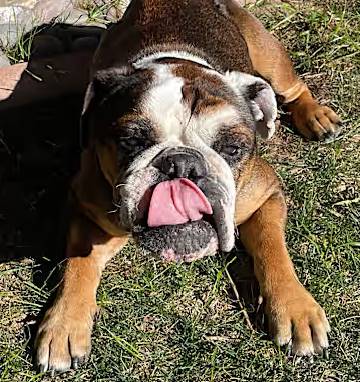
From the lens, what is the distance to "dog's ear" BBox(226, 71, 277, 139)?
4336 millimetres

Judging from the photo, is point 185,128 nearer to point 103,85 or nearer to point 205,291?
point 103,85

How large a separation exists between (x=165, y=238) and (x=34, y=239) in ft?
4.05

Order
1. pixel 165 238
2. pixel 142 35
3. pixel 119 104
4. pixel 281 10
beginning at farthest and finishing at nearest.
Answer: pixel 281 10, pixel 142 35, pixel 119 104, pixel 165 238

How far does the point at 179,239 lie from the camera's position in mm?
3830

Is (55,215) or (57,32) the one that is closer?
(55,215)

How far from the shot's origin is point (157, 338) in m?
4.41

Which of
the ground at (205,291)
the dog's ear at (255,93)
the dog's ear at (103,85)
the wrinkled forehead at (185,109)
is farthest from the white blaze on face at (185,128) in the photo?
the ground at (205,291)

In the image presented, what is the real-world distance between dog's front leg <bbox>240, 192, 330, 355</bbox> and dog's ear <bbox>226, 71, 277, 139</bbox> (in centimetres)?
52

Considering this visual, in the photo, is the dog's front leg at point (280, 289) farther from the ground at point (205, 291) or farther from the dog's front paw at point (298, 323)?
the ground at point (205, 291)

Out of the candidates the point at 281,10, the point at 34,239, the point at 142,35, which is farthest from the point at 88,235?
the point at 281,10

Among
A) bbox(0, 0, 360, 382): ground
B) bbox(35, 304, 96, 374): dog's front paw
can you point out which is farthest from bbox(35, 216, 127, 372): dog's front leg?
bbox(0, 0, 360, 382): ground

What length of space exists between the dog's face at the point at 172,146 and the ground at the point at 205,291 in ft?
2.09

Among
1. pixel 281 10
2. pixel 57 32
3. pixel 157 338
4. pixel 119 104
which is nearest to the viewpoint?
pixel 119 104

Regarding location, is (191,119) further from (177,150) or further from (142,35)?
(142,35)
